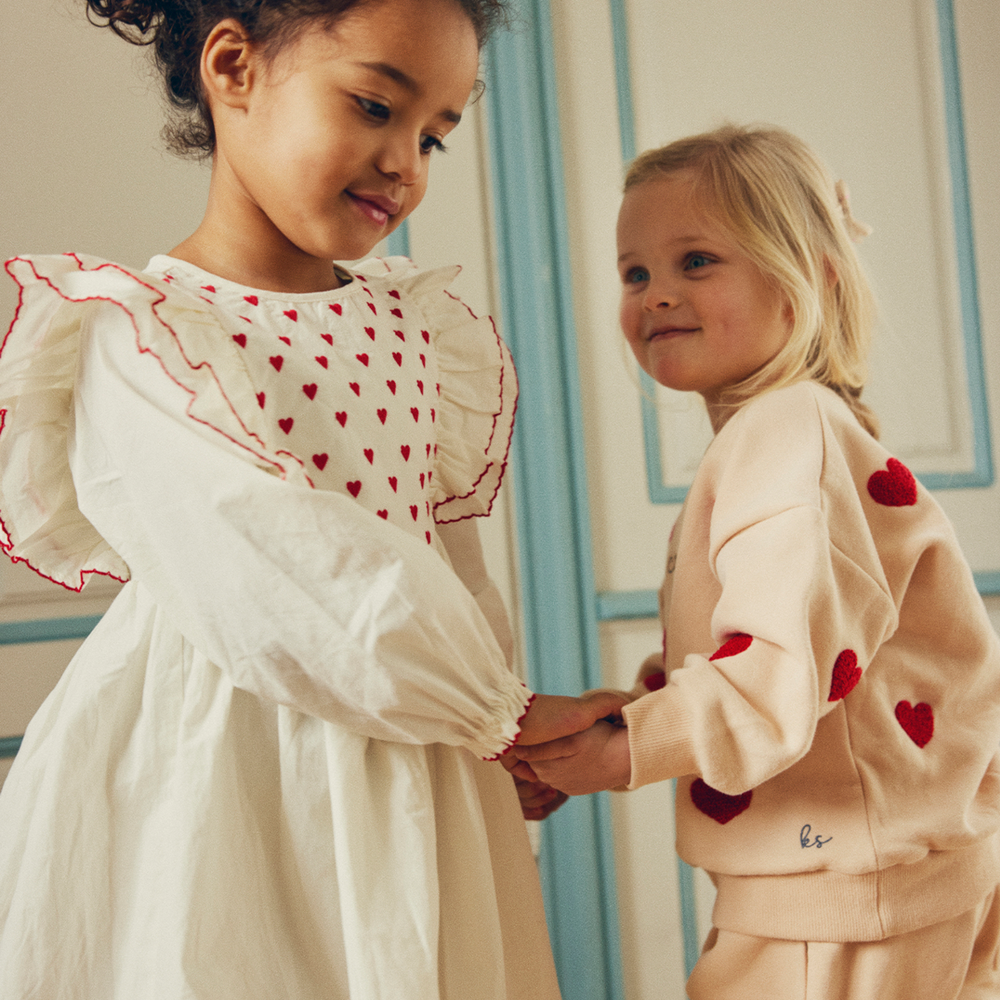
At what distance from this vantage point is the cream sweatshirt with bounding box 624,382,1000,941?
0.65 metres

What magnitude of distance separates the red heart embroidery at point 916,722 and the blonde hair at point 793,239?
10.6 inches

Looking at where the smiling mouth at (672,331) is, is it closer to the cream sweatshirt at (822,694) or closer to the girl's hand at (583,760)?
the cream sweatshirt at (822,694)

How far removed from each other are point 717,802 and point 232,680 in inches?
16.4

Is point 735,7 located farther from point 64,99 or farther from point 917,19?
point 64,99

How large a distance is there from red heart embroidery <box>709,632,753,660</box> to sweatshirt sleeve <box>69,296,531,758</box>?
0.20m

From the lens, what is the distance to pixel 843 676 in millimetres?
671

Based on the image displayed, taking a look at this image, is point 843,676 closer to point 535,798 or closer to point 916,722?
point 916,722

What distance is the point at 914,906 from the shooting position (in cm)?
72

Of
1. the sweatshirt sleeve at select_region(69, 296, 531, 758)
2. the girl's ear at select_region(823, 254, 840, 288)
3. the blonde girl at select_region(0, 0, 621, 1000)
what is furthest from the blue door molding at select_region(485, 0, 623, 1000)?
the sweatshirt sleeve at select_region(69, 296, 531, 758)

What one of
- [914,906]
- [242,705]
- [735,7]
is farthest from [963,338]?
[242,705]

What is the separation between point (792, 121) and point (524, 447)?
595 millimetres

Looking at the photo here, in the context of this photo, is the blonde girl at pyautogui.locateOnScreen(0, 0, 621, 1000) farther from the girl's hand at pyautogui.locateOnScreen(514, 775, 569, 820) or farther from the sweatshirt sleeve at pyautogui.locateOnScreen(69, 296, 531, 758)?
the girl's hand at pyautogui.locateOnScreen(514, 775, 569, 820)

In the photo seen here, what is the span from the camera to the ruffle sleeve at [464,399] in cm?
80

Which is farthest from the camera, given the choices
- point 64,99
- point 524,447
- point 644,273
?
point 524,447
